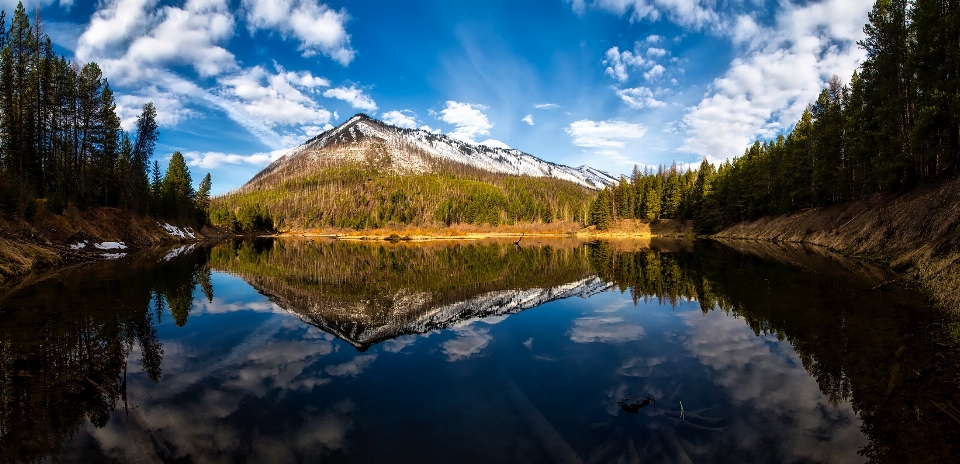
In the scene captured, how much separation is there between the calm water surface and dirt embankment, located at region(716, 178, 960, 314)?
4.27 feet

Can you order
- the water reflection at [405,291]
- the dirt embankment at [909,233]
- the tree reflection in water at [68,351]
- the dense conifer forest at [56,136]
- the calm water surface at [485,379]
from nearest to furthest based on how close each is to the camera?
1. the calm water surface at [485,379]
2. the tree reflection in water at [68,351]
3. the dirt embankment at [909,233]
4. the water reflection at [405,291]
5. the dense conifer forest at [56,136]

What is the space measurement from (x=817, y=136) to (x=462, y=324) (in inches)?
2077

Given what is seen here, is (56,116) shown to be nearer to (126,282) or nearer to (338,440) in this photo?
(126,282)

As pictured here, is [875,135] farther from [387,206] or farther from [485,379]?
[387,206]

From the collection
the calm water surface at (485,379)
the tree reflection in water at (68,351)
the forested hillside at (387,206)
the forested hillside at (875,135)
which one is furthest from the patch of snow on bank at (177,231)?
the forested hillside at (875,135)

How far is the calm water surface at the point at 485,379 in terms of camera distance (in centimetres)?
589

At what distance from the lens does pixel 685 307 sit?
15.5m

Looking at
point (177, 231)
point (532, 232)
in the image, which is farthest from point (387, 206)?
point (177, 231)

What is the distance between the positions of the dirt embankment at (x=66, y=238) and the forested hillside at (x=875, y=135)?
1831 inches

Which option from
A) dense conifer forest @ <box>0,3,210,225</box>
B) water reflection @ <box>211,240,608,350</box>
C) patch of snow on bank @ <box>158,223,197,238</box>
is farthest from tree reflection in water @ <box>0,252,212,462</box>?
patch of snow on bank @ <box>158,223,197,238</box>

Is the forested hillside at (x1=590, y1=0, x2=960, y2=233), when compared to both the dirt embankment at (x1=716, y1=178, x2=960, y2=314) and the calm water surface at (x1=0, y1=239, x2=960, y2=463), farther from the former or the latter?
the calm water surface at (x1=0, y1=239, x2=960, y2=463)

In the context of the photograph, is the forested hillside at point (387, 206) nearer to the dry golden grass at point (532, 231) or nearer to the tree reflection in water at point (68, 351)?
the dry golden grass at point (532, 231)

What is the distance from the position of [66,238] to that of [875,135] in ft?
203

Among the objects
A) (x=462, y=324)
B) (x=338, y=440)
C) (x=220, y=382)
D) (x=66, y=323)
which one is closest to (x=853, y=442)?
(x=338, y=440)
